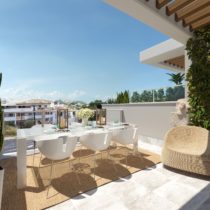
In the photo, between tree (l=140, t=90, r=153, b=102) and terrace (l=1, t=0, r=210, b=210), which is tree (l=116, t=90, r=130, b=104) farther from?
terrace (l=1, t=0, r=210, b=210)

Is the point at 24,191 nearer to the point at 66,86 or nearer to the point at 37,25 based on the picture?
the point at 37,25

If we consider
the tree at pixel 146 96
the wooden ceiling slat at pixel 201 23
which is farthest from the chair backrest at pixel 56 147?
the tree at pixel 146 96

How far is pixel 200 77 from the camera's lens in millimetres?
3793

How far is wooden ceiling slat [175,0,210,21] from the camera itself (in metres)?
2.88

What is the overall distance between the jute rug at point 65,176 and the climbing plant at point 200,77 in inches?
54.1

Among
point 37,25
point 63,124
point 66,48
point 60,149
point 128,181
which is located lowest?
point 128,181

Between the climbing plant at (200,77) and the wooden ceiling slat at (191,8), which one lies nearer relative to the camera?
the wooden ceiling slat at (191,8)

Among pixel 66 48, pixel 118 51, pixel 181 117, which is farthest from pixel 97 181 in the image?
pixel 118 51

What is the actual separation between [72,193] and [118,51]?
10.6 metres

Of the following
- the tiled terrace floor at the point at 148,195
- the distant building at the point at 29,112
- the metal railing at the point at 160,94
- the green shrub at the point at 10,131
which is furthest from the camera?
the metal railing at the point at 160,94

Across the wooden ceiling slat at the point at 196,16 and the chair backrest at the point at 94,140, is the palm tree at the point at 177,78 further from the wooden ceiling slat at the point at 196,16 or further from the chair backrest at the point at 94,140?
the chair backrest at the point at 94,140

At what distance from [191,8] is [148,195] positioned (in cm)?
325

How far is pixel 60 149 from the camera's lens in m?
2.59

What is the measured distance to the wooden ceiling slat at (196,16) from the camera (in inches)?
123
